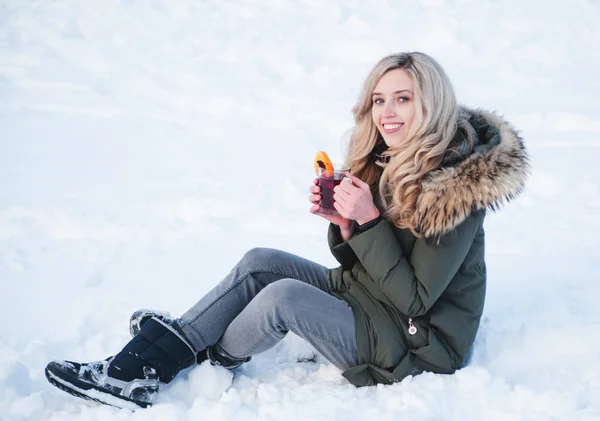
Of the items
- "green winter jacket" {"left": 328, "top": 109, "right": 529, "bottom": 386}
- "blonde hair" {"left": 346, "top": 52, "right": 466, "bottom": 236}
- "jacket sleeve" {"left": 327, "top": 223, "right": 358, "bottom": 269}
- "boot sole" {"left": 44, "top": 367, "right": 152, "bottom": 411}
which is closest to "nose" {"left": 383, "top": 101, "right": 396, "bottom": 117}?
"blonde hair" {"left": 346, "top": 52, "right": 466, "bottom": 236}

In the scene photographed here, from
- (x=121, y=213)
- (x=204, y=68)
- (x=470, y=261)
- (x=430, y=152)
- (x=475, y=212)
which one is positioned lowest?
(x=121, y=213)

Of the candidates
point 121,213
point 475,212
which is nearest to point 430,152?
point 475,212

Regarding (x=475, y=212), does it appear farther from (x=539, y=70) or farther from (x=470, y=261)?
(x=539, y=70)

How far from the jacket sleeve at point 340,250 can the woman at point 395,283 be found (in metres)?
0.01

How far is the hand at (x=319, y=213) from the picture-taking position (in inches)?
101

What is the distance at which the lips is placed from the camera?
2604 millimetres

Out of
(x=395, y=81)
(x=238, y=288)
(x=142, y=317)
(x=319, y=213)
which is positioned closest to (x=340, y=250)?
(x=319, y=213)

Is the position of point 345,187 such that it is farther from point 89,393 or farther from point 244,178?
point 244,178

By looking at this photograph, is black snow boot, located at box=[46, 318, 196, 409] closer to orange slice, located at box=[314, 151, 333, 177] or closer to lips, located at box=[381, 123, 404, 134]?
orange slice, located at box=[314, 151, 333, 177]

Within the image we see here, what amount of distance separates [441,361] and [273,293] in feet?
2.45

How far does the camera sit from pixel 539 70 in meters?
8.80

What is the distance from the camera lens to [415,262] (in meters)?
2.33

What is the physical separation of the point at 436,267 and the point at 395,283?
17 centimetres

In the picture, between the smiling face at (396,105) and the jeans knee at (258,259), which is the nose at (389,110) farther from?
the jeans knee at (258,259)
